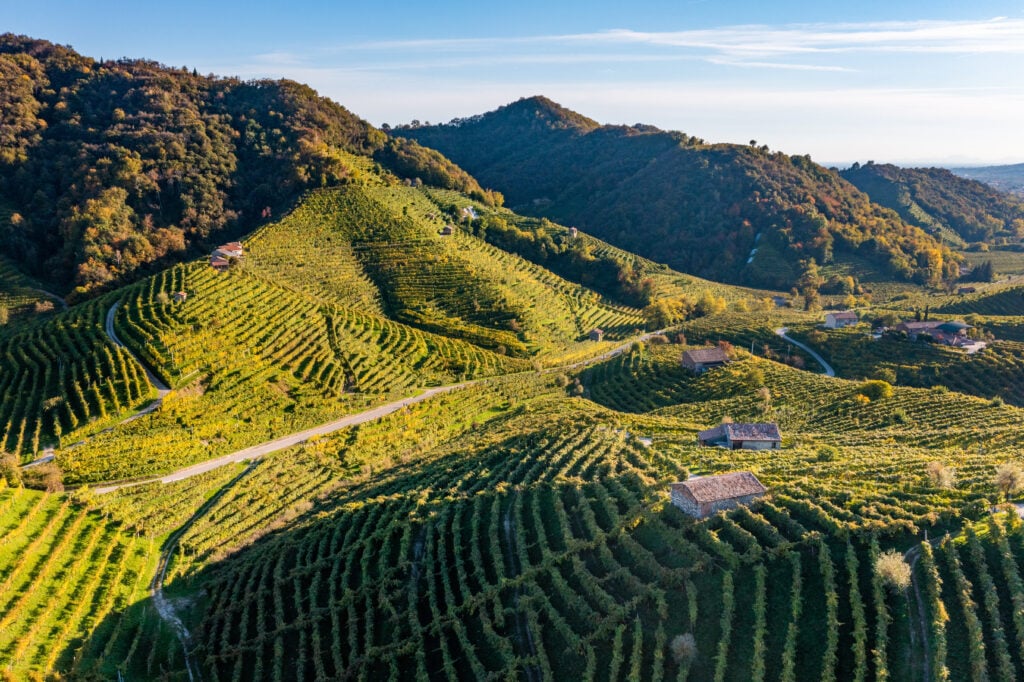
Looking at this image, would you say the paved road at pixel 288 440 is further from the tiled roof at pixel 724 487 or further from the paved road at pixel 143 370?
the tiled roof at pixel 724 487

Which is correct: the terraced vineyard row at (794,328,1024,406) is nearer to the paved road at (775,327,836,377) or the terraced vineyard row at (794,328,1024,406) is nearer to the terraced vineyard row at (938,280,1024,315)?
the paved road at (775,327,836,377)

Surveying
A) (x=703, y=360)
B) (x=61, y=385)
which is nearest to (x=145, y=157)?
(x=61, y=385)

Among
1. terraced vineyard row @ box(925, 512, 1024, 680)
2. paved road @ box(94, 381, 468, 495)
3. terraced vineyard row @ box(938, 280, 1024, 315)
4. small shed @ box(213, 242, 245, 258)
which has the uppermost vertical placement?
small shed @ box(213, 242, 245, 258)

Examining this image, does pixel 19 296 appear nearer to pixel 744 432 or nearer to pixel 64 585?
pixel 64 585

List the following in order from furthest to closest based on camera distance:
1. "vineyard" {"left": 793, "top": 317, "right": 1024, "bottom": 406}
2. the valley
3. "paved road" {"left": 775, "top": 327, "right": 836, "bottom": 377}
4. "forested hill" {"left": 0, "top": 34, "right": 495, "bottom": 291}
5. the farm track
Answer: "forested hill" {"left": 0, "top": 34, "right": 495, "bottom": 291}, "paved road" {"left": 775, "top": 327, "right": 836, "bottom": 377}, "vineyard" {"left": 793, "top": 317, "right": 1024, "bottom": 406}, the farm track, the valley

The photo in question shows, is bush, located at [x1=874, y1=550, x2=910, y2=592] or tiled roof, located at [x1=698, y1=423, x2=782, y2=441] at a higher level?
bush, located at [x1=874, y1=550, x2=910, y2=592]

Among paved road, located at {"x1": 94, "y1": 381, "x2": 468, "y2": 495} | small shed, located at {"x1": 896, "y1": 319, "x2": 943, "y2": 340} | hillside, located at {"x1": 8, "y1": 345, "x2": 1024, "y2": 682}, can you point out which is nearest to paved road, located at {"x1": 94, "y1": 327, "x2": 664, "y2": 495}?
paved road, located at {"x1": 94, "y1": 381, "x2": 468, "y2": 495}

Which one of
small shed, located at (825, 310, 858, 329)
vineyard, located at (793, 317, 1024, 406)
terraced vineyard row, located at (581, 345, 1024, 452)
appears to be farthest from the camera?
small shed, located at (825, 310, 858, 329)

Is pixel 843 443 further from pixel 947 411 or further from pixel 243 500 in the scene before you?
pixel 243 500
